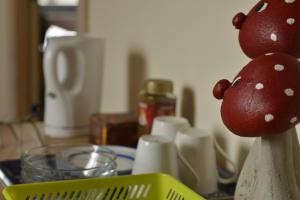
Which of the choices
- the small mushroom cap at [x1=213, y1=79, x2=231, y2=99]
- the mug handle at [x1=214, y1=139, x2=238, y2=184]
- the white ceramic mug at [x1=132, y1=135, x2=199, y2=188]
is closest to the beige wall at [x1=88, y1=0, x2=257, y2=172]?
the mug handle at [x1=214, y1=139, x2=238, y2=184]

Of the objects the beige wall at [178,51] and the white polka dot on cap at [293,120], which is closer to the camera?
the white polka dot on cap at [293,120]

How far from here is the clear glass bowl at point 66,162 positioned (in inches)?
37.2

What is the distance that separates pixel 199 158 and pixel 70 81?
0.53 metres

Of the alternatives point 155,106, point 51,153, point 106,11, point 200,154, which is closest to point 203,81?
point 155,106

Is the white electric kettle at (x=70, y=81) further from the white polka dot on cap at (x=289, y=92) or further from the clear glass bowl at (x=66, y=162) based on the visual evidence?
the white polka dot on cap at (x=289, y=92)

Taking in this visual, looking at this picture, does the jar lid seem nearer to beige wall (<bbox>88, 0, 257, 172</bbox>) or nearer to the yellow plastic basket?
beige wall (<bbox>88, 0, 257, 172</bbox>)

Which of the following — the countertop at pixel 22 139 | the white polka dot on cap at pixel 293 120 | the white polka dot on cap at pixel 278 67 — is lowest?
the countertop at pixel 22 139

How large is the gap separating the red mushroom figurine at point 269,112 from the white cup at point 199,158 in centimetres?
29

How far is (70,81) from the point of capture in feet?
4.61

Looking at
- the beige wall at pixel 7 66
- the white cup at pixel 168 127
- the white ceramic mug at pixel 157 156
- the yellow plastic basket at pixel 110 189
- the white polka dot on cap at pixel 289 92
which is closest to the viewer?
the white polka dot on cap at pixel 289 92

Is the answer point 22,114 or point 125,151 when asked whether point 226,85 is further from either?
point 22,114

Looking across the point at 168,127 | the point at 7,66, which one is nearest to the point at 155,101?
the point at 168,127

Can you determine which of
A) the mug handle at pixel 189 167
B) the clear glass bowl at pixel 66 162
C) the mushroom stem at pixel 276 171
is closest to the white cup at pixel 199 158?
the mug handle at pixel 189 167

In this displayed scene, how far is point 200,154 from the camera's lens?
989 mm
